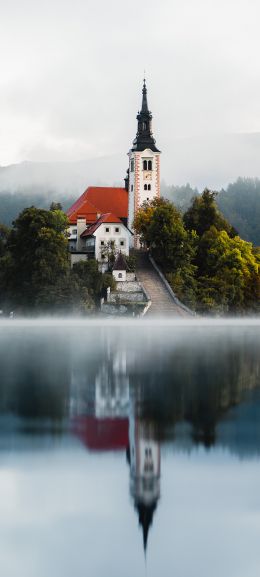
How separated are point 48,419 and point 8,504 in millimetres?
6946

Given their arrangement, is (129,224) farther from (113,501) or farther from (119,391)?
(113,501)

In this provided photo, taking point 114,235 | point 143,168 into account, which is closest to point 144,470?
point 114,235

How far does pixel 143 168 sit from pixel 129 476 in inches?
3478

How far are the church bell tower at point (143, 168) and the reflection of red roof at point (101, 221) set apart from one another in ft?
14.7

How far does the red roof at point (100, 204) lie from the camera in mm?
103875

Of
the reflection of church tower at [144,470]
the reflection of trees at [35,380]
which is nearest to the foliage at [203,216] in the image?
the reflection of trees at [35,380]

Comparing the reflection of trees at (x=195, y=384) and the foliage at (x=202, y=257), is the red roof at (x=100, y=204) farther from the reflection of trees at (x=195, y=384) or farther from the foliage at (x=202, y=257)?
the reflection of trees at (x=195, y=384)

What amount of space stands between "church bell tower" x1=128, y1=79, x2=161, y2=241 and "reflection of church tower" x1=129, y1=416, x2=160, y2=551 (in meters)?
81.5

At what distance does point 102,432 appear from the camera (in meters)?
20.1

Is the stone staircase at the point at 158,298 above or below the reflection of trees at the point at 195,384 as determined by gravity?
above

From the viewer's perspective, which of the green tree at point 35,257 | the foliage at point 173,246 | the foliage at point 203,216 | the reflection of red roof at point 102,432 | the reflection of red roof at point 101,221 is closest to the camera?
the reflection of red roof at point 102,432

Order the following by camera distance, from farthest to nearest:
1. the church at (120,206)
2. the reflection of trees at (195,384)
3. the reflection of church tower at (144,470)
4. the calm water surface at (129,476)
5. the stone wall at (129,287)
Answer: the church at (120,206) < the stone wall at (129,287) < the reflection of trees at (195,384) < the reflection of church tower at (144,470) < the calm water surface at (129,476)

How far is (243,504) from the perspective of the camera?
15.0 meters

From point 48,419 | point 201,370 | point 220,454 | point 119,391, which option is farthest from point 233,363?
point 220,454
